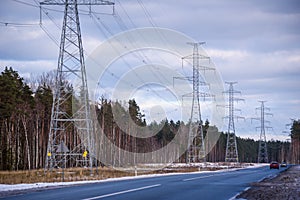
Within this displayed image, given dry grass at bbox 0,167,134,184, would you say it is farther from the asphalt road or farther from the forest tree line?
the forest tree line

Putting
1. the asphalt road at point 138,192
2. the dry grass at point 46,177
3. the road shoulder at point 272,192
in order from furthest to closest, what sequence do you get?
the dry grass at point 46,177
the road shoulder at point 272,192
the asphalt road at point 138,192

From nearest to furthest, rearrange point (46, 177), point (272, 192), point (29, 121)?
point (272, 192)
point (46, 177)
point (29, 121)

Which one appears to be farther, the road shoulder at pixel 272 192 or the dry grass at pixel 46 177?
the dry grass at pixel 46 177

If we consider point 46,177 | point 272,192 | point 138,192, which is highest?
point 138,192

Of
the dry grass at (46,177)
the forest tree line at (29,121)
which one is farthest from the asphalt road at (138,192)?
the forest tree line at (29,121)

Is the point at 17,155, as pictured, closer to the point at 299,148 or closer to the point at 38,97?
the point at 38,97

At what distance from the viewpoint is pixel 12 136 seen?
2480 inches

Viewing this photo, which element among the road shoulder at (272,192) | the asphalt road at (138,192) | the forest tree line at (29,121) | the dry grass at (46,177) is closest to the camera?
the asphalt road at (138,192)

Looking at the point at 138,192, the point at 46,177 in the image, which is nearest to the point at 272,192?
the point at 138,192

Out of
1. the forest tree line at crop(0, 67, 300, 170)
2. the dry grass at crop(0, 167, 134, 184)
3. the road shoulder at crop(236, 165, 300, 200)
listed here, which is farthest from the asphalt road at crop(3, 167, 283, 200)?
the forest tree line at crop(0, 67, 300, 170)

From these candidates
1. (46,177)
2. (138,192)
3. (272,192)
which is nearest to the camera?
(138,192)

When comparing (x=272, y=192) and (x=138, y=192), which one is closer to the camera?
(x=138, y=192)

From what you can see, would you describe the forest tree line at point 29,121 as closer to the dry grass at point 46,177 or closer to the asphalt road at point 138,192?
the dry grass at point 46,177

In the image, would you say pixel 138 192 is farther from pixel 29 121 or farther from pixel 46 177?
pixel 29 121
